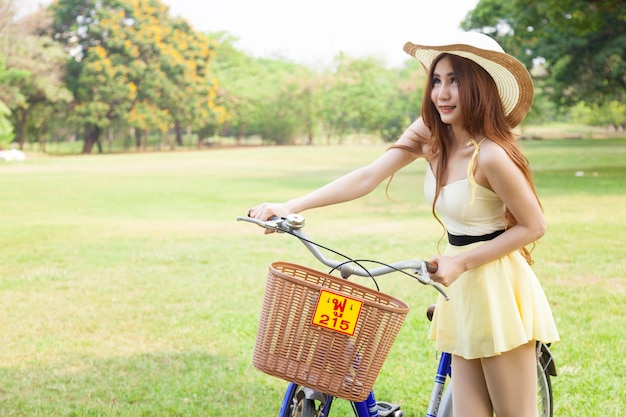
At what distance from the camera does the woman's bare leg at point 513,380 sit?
2.75 metres

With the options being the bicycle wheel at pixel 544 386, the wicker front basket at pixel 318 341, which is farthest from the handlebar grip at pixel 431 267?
the bicycle wheel at pixel 544 386

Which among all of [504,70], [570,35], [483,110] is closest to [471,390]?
[483,110]

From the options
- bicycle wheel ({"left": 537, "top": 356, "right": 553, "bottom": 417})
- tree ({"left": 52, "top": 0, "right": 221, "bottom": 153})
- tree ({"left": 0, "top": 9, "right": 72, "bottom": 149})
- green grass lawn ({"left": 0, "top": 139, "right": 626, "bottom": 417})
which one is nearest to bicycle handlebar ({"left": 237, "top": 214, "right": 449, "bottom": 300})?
bicycle wheel ({"left": 537, "top": 356, "right": 553, "bottom": 417})

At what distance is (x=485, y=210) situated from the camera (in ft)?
8.84

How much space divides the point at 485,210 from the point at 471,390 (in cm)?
63

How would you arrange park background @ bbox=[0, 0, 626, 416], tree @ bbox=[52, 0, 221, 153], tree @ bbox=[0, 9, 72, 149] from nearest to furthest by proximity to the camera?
park background @ bbox=[0, 0, 626, 416] → tree @ bbox=[0, 9, 72, 149] → tree @ bbox=[52, 0, 221, 153]

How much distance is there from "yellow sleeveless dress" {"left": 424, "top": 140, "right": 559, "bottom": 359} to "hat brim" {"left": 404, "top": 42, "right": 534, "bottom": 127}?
207mm

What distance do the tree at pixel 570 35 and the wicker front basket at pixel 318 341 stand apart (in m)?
20.1

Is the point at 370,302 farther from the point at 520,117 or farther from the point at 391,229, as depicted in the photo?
the point at 391,229

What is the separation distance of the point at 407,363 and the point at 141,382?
1737 mm

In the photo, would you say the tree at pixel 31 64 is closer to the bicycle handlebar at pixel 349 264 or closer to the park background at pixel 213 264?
the park background at pixel 213 264

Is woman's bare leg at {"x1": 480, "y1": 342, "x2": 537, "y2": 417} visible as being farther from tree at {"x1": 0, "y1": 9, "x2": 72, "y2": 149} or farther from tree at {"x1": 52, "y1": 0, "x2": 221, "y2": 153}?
tree at {"x1": 52, "y1": 0, "x2": 221, "y2": 153}

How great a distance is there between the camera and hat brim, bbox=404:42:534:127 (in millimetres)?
2582

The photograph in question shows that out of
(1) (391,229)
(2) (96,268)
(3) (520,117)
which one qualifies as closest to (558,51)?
(1) (391,229)
